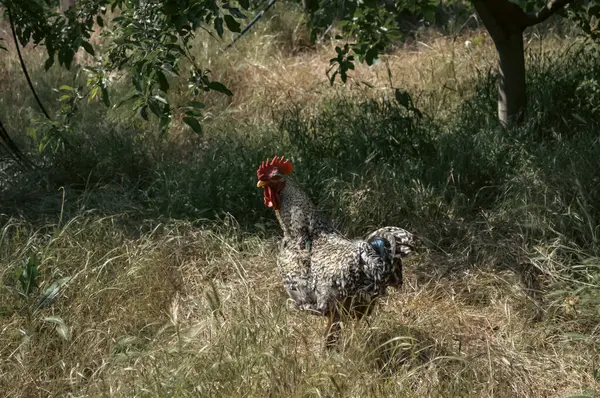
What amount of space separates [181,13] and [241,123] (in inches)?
117

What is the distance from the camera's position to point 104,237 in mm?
5332

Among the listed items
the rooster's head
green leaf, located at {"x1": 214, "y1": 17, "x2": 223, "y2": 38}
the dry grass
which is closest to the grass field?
the dry grass

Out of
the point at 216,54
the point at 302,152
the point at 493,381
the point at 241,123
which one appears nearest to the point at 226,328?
the point at 493,381

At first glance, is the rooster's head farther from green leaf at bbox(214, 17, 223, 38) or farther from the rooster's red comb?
green leaf at bbox(214, 17, 223, 38)

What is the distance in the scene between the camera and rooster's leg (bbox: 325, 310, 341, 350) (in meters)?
4.04

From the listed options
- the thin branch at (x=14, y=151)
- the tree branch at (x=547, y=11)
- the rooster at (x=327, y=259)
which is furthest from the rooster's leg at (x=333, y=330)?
the thin branch at (x=14, y=151)

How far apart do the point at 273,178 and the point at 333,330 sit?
0.73 metres

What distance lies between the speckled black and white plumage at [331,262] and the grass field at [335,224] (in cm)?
14

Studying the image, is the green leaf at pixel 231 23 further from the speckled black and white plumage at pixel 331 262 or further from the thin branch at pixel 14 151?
the thin branch at pixel 14 151

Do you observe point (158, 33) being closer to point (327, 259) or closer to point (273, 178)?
point (273, 178)

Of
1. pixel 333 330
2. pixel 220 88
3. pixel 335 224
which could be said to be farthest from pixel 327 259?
pixel 335 224

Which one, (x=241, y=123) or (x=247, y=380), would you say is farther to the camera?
(x=241, y=123)

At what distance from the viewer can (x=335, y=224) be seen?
5516 millimetres

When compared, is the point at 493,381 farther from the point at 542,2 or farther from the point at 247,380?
the point at 542,2
